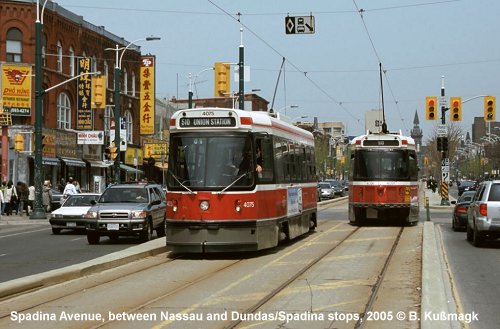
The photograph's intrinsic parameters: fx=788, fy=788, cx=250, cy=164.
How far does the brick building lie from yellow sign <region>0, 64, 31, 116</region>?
0.94 ft

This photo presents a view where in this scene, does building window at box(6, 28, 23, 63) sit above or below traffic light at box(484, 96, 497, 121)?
above

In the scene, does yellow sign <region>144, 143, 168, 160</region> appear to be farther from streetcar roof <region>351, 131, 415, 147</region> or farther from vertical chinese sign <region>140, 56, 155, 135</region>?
streetcar roof <region>351, 131, 415, 147</region>

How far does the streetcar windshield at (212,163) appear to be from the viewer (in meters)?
16.8

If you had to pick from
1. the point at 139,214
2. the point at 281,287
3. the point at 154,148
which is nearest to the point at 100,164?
the point at 154,148

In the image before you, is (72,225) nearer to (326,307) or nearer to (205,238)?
(205,238)

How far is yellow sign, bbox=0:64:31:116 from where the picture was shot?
43406 millimetres

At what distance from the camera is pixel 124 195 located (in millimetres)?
23812

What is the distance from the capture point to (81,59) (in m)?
54.1

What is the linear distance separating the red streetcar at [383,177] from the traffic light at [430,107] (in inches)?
512

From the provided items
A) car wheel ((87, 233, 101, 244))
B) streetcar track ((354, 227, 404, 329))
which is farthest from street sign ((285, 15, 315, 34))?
streetcar track ((354, 227, 404, 329))

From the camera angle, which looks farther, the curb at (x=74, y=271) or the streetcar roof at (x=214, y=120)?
the streetcar roof at (x=214, y=120)

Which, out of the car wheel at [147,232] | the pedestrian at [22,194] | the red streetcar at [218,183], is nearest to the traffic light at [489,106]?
the car wheel at [147,232]

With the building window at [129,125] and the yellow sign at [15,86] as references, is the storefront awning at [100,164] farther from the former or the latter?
the yellow sign at [15,86]

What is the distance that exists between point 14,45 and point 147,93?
48.1ft
